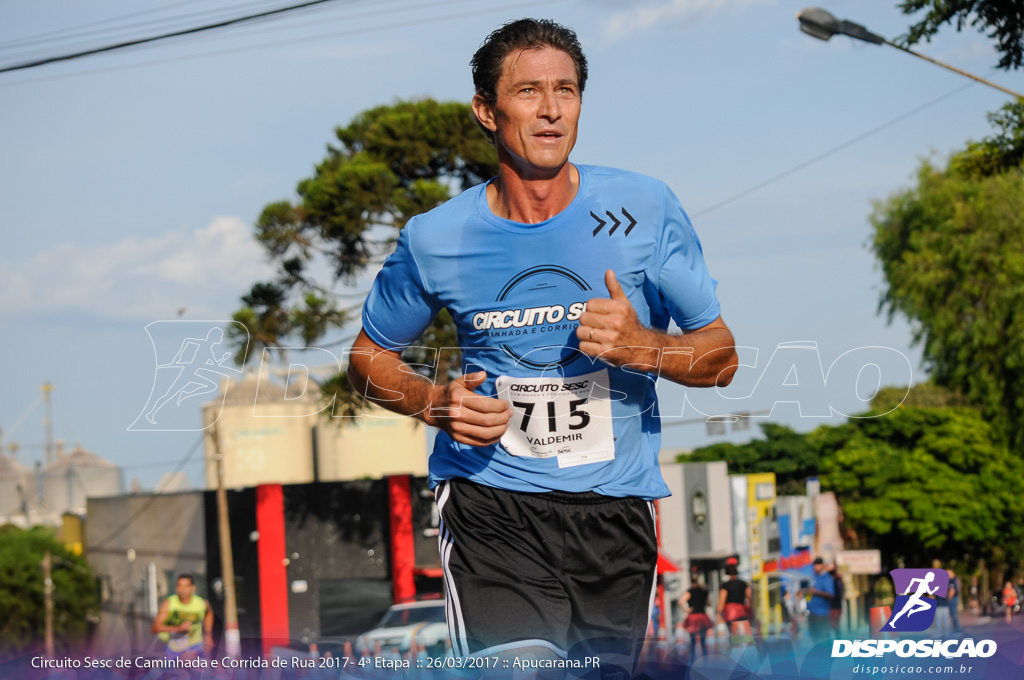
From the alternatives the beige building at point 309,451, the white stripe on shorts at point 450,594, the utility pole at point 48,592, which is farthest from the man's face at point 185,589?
the beige building at point 309,451

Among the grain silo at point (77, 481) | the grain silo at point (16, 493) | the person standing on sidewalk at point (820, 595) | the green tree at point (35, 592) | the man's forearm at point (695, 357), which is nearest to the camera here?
the man's forearm at point (695, 357)

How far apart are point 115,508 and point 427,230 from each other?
135 feet

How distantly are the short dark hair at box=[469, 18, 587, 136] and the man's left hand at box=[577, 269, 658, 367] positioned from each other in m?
0.75

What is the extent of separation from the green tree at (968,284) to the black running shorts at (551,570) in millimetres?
21910

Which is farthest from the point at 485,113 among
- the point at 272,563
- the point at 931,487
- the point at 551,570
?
the point at 931,487

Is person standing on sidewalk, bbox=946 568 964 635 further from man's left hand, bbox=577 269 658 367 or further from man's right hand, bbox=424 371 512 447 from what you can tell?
man's right hand, bbox=424 371 512 447

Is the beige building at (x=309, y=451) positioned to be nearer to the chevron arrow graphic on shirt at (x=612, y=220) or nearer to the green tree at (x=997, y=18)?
the green tree at (x=997, y=18)

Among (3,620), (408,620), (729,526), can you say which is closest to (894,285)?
(729,526)

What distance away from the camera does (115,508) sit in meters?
41.1

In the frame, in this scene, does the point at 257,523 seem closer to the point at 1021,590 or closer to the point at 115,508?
the point at 115,508

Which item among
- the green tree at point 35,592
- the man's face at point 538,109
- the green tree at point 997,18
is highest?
the green tree at point 997,18

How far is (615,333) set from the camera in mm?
2822

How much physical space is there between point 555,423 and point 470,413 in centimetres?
38

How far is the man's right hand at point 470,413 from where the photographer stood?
291 centimetres
